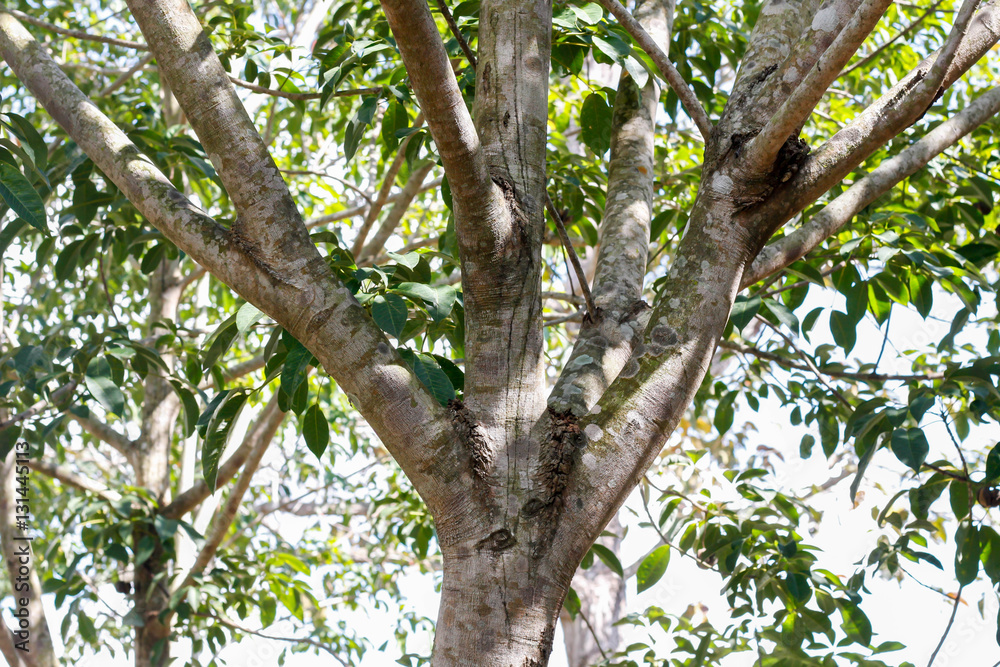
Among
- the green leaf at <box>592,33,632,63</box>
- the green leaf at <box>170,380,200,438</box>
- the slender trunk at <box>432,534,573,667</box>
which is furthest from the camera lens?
the green leaf at <box>170,380,200,438</box>

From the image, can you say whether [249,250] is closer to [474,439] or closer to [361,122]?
[474,439]

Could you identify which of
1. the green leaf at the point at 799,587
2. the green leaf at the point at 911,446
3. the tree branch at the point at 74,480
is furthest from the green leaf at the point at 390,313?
the tree branch at the point at 74,480

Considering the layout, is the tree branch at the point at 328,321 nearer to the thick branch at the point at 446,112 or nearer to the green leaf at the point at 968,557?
the thick branch at the point at 446,112

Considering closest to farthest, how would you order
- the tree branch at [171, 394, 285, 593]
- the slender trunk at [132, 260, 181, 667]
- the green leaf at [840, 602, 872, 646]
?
1. the green leaf at [840, 602, 872, 646]
2. the tree branch at [171, 394, 285, 593]
3. the slender trunk at [132, 260, 181, 667]

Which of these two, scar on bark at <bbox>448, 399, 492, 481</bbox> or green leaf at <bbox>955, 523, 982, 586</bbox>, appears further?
green leaf at <bbox>955, 523, 982, 586</bbox>

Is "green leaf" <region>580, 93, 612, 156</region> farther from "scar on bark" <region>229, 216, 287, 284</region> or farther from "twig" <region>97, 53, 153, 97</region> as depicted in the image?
"twig" <region>97, 53, 153, 97</region>

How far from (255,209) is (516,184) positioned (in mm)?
443

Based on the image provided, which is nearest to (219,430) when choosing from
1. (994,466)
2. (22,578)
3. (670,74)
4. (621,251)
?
(621,251)

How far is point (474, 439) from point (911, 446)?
46.0 inches

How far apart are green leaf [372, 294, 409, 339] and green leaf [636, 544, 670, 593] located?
50.6 inches

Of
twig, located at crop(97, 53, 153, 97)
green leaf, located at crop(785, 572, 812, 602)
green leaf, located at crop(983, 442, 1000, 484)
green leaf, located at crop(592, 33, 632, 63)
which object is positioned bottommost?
green leaf, located at crop(785, 572, 812, 602)

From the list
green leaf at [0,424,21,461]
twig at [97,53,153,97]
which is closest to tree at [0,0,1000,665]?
green leaf at [0,424,21,461]

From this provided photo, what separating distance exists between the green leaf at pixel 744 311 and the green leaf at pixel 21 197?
56.3 inches

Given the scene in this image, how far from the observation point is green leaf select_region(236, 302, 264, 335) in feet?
4.59
